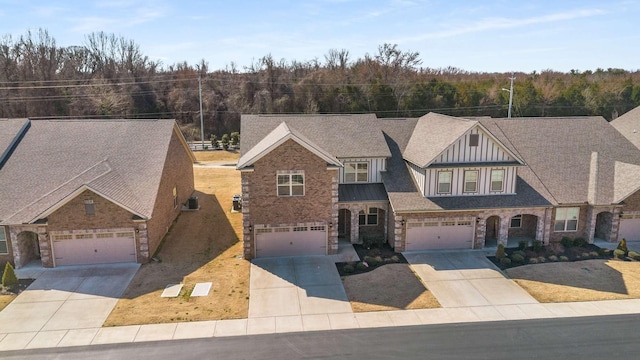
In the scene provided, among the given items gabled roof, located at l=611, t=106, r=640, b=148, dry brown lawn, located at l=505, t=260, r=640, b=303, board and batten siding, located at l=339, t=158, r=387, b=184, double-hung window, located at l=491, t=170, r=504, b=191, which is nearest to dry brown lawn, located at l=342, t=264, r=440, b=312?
dry brown lawn, located at l=505, t=260, r=640, b=303

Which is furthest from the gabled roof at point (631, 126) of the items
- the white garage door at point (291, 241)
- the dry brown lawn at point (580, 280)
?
the white garage door at point (291, 241)

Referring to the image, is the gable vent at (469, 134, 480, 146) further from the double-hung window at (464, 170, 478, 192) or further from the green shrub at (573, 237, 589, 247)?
the green shrub at (573, 237, 589, 247)

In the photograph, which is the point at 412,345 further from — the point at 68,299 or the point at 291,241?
the point at 68,299

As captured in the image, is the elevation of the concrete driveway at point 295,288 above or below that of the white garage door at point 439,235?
below

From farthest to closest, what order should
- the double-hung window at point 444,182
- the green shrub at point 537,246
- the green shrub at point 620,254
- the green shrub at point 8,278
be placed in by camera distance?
1. the double-hung window at point 444,182
2. the green shrub at point 537,246
3. the green shrub at point 620,254
4. the green shrub at point 8,278

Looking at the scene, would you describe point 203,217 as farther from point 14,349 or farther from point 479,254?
point 479,254

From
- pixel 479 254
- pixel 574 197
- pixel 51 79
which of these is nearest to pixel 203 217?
pixel 479 254

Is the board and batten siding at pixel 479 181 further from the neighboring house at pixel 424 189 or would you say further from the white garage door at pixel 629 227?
the white garage door at pixel 629 227
